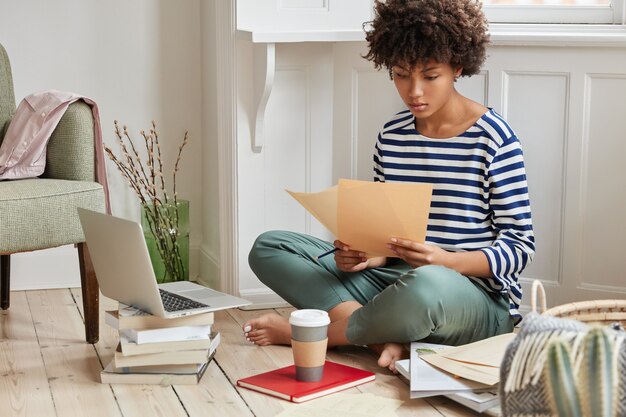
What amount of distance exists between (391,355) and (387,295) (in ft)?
0.48

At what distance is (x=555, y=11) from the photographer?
2.68 metres

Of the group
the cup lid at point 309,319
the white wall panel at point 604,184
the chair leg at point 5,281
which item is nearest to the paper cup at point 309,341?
the cup lid at point 309,319

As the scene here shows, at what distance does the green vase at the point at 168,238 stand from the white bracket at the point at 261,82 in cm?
37

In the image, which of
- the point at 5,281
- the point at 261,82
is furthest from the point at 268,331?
the point at 5,281

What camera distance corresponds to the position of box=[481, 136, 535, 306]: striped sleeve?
7.08 ft

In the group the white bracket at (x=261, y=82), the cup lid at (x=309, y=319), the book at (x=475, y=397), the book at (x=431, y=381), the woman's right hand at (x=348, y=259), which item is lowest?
the book at (x=475, y=397)

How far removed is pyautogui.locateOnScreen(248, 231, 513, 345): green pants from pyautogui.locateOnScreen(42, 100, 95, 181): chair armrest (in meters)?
0.50

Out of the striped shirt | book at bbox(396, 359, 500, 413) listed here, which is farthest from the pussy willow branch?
book at bbox(396, 359, 500, 413)

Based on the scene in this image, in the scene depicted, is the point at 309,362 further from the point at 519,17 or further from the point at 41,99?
the point at 519,17

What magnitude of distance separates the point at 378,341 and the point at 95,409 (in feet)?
2.10

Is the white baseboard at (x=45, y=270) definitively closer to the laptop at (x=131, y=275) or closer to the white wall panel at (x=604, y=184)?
the laptop at (x=131, y=275)

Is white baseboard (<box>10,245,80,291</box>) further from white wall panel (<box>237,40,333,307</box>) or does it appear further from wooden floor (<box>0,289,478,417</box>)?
white wall panel (<box>237,40,333,307</box>)

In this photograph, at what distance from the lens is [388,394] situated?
2.00m

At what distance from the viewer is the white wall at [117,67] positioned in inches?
115
